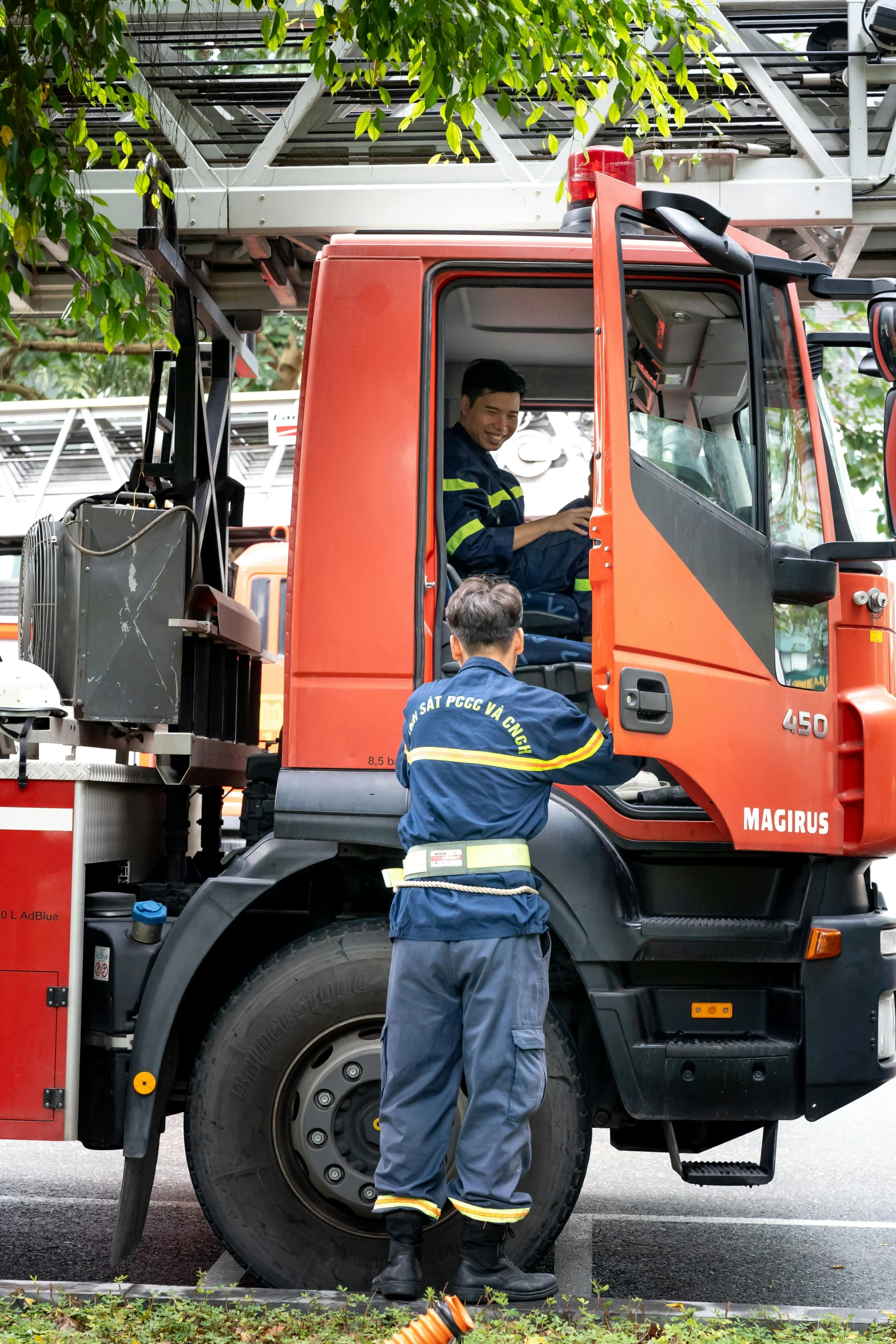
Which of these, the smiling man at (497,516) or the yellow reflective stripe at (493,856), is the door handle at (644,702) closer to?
the yellow reflective stripe at (493,856)

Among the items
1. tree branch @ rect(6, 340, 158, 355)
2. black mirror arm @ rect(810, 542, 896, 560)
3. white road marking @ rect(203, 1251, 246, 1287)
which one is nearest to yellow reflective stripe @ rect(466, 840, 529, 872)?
black mirror arm @ rect(810, 542, 896, 560)

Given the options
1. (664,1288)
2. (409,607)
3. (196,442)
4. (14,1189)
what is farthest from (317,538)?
(14,1189)

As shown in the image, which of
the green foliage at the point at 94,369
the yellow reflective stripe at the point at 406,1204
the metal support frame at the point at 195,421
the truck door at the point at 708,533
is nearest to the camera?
the truck door at the point at 708,533

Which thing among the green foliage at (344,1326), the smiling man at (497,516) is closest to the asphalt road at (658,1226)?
the green foliage at (344,1326)

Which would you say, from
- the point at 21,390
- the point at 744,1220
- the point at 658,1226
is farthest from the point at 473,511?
the point at 21,390

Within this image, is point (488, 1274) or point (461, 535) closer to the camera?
point (488, 1274)

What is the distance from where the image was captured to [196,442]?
15.7 ft

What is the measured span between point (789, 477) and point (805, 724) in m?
0.65

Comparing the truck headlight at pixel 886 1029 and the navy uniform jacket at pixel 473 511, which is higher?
the navy uniform jacket at pixel 473 511

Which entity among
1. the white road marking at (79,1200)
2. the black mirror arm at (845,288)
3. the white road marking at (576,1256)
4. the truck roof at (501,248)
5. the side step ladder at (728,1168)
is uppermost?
the truck roof at (501,248)

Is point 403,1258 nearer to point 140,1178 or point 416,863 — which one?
point 140,1178

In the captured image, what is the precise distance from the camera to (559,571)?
4.07 meters

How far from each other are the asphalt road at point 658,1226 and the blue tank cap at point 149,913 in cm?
120

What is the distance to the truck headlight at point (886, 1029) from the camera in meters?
3.55
